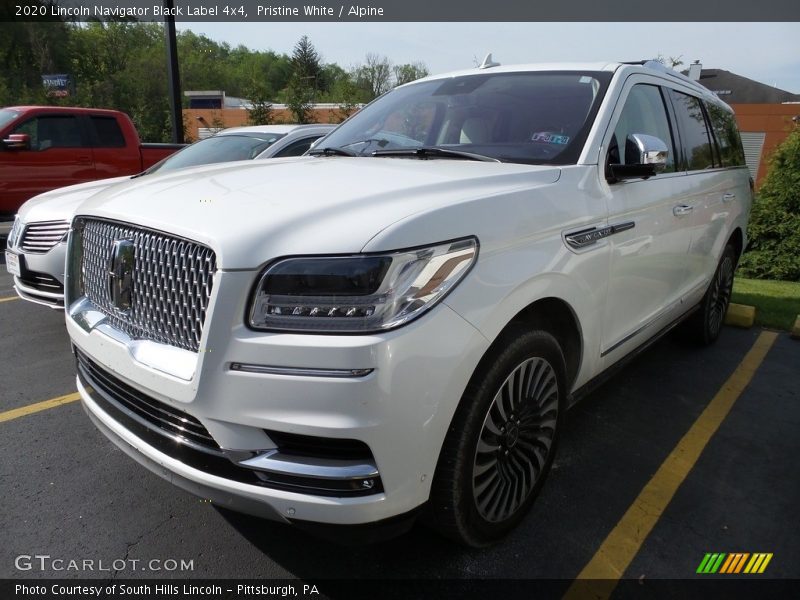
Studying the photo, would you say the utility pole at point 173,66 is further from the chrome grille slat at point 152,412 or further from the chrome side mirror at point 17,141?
the chrome grille slat at point 152,412

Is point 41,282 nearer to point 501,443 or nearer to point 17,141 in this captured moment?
point 501,443

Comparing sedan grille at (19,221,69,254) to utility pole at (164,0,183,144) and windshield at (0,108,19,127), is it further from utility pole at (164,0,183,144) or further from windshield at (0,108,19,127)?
utility pole at (164,0,183,144)

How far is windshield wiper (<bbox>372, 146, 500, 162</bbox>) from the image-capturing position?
279 cm

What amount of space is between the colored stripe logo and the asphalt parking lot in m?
0.02

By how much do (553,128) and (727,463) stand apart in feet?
6.48

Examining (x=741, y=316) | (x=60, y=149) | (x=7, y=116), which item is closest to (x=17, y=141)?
(x=60, y=149)

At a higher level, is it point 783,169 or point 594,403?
point 783,169

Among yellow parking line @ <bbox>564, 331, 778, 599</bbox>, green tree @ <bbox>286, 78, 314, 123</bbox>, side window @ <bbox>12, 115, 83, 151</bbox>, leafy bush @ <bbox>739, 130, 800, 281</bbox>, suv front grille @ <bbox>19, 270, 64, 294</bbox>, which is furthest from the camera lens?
green tree @ <bbox>286, 78, 314, 123</bbox>

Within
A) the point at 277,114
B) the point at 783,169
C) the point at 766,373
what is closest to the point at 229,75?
the point at 277,114

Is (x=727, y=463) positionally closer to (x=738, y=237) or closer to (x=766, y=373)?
(x=766, y=373)

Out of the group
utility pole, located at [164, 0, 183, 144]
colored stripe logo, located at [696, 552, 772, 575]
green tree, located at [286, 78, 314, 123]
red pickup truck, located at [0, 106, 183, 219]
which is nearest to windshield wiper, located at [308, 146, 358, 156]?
colored stripe logo, located at [696, 552, 772, 575]

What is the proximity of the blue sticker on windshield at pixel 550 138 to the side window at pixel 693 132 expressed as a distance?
1440 mm

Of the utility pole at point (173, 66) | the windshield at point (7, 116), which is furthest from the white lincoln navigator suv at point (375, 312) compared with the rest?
the utility pole at point (173, 66)

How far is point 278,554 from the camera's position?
2.33 meters
